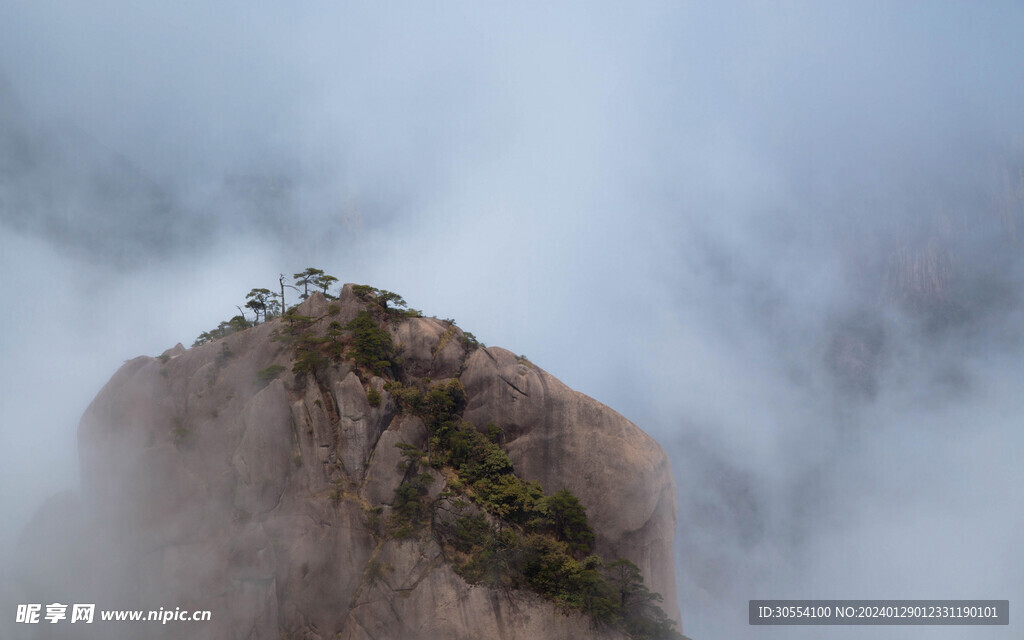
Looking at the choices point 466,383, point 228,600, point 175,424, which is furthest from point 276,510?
point 466,383

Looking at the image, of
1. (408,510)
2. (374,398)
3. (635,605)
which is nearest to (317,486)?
(408,510)

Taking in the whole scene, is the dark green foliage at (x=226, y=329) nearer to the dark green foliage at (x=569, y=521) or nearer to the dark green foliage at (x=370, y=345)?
the dark green foliage at (x=370, y=345)

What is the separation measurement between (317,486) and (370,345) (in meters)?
9.67

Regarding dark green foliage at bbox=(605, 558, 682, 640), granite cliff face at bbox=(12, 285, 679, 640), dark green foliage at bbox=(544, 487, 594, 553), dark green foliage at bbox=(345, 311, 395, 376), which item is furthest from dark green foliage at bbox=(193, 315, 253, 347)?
dark green foliage at bbox=(605, 558, 682, 640)

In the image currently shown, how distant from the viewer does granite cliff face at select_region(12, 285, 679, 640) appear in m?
34.8

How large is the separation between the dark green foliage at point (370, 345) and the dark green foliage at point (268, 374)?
190 inches

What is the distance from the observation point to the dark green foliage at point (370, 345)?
129 feet

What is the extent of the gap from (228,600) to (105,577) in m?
9.06

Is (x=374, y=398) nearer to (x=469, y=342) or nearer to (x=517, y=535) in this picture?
(x=469, y=342)

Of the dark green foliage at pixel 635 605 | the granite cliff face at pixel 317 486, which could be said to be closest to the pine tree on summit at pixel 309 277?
the granite cliff face at pixel 317 486

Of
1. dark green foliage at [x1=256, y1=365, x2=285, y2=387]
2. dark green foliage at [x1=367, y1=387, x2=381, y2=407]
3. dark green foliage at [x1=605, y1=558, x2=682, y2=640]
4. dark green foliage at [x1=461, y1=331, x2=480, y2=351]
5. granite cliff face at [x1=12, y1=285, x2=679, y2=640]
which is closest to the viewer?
dark green foliage at [x1=605, y1=558, x2=682, y2=640]

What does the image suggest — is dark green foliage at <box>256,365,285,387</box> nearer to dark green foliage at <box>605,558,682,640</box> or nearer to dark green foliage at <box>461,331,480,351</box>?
dark green foliage at <box>461,331,480,351</box>

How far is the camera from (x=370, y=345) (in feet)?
129

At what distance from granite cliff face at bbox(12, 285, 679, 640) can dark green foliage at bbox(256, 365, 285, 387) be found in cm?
11
